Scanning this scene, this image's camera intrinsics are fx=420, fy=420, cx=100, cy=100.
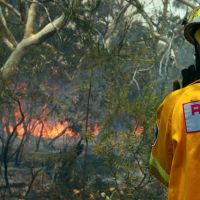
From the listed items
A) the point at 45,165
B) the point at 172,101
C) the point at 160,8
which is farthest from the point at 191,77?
the point at 160,8

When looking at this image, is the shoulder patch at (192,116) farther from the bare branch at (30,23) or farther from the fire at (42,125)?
the fire at (42,125)

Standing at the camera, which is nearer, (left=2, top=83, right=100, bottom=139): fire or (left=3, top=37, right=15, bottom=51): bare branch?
(left=3, top=37, right=15, bottom=51): bare branch

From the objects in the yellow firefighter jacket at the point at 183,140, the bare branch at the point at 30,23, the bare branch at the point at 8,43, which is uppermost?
the bare branch at the point at 30,23

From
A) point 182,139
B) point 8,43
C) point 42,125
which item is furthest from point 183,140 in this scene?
point 42,125

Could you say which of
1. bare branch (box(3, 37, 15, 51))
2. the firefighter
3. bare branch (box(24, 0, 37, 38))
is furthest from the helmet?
bare branch (box(3, 37, 15, 51))

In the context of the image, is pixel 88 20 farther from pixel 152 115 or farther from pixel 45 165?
pixel 45 165

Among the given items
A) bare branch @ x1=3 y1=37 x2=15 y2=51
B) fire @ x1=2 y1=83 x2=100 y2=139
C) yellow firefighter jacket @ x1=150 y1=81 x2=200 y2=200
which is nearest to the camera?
yellow firefighter jacket @ x1=150 y1=81 x2=200 y2=200

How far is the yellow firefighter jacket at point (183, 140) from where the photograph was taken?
1.37 meters

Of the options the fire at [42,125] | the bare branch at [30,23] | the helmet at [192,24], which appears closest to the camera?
the helmet at [192,24]

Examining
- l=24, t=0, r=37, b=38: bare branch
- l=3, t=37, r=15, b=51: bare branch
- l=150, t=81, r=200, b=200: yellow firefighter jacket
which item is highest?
l=24, t=0, r=37, b=38: bare branch

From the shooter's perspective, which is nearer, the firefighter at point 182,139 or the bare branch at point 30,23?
the firefighter at point 182,139

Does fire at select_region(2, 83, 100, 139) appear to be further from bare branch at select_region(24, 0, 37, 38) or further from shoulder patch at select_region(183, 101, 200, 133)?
shoulder patch at select_region(183, 101, 200, 133)

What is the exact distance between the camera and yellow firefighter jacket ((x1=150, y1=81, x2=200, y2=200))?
53.8 inches

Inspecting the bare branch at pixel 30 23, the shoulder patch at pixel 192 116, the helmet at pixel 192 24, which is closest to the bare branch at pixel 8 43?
the bare branch at pixel 30 23
